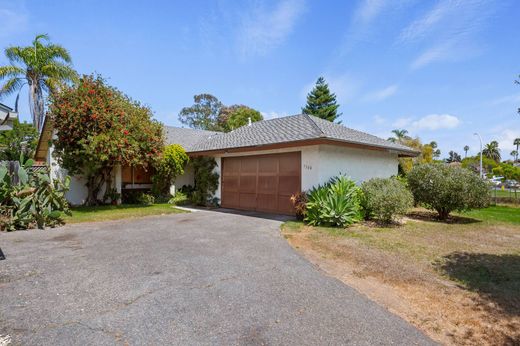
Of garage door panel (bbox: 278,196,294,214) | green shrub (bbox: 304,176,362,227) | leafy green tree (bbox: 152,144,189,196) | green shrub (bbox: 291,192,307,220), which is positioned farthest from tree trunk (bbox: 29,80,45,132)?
green shrub (bbox: 304,176,362,227)

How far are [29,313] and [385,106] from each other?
703 inches

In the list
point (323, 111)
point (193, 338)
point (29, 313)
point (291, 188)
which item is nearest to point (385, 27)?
point (291, 188)

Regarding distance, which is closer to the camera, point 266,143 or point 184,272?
point 184,272

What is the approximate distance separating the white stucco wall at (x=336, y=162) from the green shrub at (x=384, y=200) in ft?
4.82

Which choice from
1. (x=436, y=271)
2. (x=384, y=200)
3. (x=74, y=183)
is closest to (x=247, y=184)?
(x=384, y=200)

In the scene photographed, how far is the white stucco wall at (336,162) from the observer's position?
1109cm

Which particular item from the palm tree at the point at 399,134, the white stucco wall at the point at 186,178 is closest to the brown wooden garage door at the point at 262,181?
the white stucco wall at the point at 186,178

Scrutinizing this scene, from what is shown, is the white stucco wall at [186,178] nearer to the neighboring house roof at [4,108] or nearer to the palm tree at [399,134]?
the neighboring house roof at [4,108]

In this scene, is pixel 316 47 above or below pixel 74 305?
above

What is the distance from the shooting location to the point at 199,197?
50.6 feet

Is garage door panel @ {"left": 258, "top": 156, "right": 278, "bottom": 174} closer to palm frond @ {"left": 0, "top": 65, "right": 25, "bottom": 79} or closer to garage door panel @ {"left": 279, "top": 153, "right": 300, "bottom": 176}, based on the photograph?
garage door panel @ {"left": 279, "top": 153, "right": 300, "bottom": 176}

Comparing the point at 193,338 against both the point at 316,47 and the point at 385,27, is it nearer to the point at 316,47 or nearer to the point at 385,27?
the point at 385,27

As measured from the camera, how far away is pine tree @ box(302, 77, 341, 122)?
4081 centimetres

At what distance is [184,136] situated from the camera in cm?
2048
